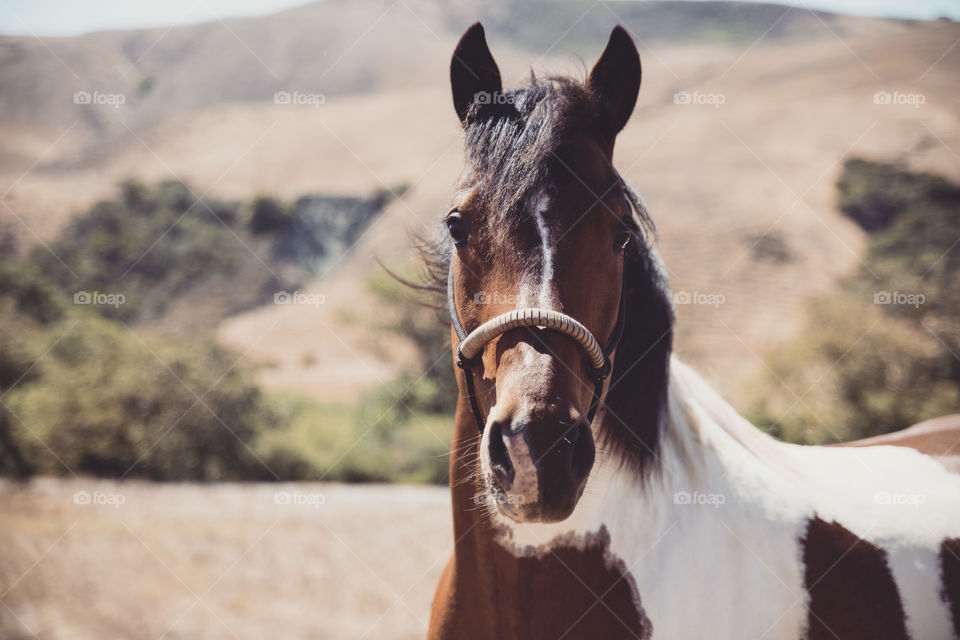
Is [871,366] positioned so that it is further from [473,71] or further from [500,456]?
[500,456]

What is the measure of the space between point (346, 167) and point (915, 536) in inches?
2606

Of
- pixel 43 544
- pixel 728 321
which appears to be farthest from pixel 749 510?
pixel 728 321

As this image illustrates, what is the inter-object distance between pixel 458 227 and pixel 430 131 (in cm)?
7344

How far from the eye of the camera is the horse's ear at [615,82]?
2094mm

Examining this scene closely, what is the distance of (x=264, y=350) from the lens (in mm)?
40344
